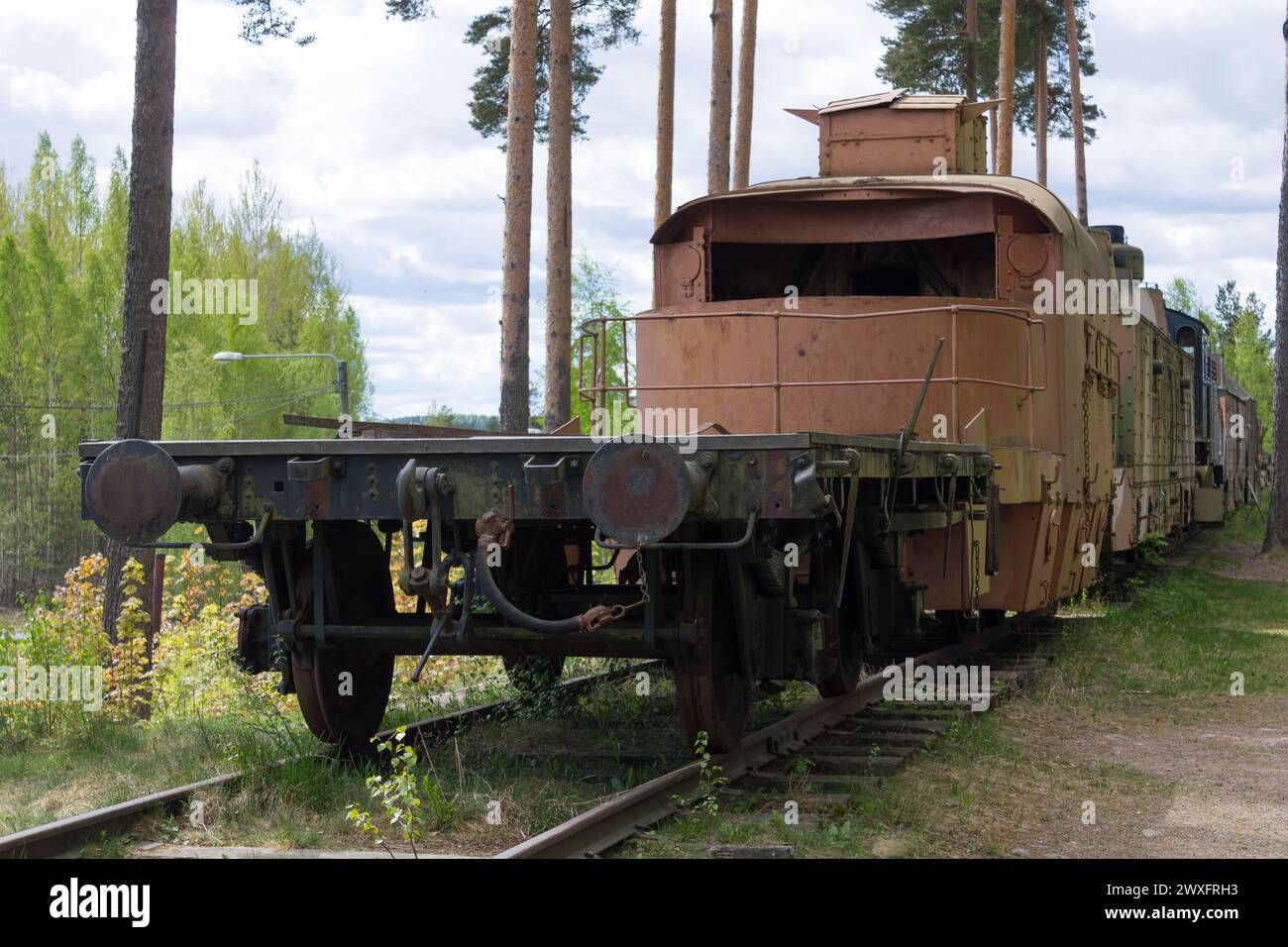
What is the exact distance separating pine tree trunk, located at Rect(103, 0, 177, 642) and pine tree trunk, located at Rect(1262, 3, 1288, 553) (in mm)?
17148

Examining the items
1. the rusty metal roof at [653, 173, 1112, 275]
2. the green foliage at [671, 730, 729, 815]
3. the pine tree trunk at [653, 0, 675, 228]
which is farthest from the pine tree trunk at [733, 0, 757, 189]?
the green foliage at [671, 730, 729, 815]

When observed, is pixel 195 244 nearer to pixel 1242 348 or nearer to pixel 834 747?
pixel 834 747

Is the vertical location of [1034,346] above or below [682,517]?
above

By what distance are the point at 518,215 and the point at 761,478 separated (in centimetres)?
1184

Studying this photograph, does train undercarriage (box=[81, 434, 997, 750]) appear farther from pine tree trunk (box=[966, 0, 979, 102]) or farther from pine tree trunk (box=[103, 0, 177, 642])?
pine tree trunk (box=[966, 0, 979, 102])

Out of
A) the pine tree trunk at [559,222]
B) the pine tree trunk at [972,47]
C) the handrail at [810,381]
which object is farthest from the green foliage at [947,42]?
the handrail at [810,381]

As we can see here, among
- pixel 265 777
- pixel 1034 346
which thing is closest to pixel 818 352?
pixel 1034 346

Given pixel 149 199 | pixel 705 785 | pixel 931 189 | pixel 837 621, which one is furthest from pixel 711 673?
pixel 149 199

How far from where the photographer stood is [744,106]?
83.2 ft

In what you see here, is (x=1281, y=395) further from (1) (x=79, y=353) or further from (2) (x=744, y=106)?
(1) (x=79, y=353)

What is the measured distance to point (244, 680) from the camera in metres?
9.21

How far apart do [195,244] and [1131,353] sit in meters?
34.7

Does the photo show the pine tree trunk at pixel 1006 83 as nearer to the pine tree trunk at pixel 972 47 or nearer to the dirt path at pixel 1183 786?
the pine tree trunk at pixel 972 47

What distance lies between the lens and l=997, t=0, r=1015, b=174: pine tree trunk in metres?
27.2
